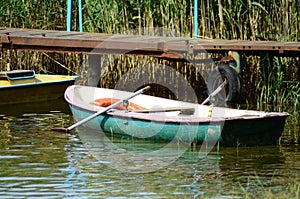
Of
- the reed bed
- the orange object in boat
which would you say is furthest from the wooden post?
the orange object in boat

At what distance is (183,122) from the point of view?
10.7 meters

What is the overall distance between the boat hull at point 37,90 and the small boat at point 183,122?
2.31 m

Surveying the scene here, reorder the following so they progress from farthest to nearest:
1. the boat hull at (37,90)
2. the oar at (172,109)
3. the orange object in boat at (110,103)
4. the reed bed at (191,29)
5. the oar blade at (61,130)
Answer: the boat hull at (37,90) < the reed bed at (191,29) < the orange object in boat at (110,103) < the oar blade at (61,130) < the oar at (172,109)

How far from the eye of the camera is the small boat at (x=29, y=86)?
48.3 ft

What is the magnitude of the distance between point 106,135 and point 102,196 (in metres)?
3.56

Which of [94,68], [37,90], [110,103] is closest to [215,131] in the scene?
[110,103]

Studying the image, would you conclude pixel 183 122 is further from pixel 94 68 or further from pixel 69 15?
pixel 69 15

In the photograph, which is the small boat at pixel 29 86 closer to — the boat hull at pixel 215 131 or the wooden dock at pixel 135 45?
the wooden dock at pixel 135 45

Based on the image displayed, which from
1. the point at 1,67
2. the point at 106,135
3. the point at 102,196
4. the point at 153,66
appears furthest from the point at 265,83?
the point at 102,196

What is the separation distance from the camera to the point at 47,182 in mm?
8867

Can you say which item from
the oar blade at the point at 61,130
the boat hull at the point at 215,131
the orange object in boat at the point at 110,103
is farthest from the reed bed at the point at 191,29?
the oar blade at the point at 61,130

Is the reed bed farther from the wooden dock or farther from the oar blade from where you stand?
the oar blade

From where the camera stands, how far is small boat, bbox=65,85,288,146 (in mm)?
10523

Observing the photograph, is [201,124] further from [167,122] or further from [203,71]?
[203,71]
